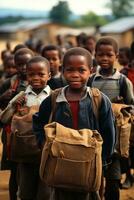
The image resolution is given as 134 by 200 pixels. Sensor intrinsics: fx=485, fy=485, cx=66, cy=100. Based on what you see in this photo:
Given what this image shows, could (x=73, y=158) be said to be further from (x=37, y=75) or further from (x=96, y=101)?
(x=37, y=75)

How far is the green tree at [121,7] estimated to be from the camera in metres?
80.4

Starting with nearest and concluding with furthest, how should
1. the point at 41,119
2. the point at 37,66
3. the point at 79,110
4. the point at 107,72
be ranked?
the point at 79,110
the point at 41,119
the point at 37,66
the point at 107,72

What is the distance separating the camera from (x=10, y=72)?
5.60 meters

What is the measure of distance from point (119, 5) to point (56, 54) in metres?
80.2

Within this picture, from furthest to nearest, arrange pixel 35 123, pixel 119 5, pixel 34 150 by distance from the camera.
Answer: pixel 119 5
pixel 34 150
pixel 35 123

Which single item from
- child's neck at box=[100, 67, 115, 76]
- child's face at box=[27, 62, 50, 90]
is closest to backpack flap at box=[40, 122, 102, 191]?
child's face at box=[27, 62, 50, 90]

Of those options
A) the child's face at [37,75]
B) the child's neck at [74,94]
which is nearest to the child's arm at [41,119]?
the child's neck at [74,94]

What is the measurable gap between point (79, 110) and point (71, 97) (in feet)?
0.39

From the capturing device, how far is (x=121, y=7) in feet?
271

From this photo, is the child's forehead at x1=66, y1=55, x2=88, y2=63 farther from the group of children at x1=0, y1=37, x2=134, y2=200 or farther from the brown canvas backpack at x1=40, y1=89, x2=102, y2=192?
the brown canvas backpack at x1=40, y1=89, x2=102, y2=192

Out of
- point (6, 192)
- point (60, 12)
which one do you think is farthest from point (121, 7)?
point (6, 192)

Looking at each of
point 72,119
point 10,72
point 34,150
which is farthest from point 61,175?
point 10,72

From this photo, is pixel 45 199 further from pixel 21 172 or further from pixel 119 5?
pixel 119 5

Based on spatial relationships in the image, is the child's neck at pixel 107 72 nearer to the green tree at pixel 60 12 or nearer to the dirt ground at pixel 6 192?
the dirt ground at pixel 6 192
